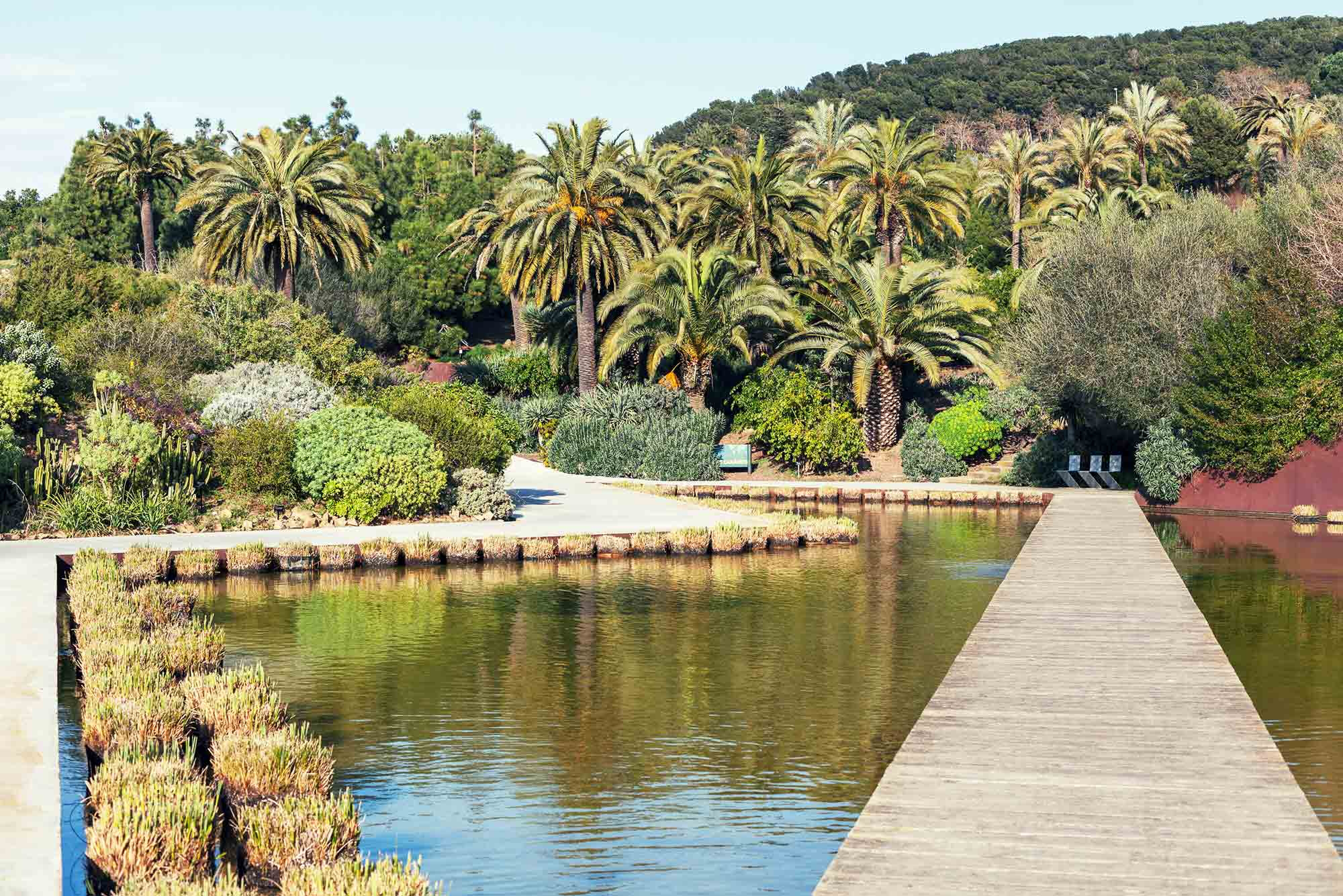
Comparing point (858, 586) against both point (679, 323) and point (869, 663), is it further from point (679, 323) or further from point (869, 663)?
point (679, 323)

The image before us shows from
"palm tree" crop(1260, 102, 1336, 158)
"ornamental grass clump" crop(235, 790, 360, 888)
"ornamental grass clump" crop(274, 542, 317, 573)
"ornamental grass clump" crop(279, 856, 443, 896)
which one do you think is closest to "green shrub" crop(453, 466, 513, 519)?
"ornamental grass clump" crop(274, 542, 317, 573)

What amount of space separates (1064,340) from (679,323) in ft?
41.4

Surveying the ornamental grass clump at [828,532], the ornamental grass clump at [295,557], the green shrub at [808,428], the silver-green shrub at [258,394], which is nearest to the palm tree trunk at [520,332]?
the green shrub at [808,428]

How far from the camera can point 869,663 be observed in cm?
1664

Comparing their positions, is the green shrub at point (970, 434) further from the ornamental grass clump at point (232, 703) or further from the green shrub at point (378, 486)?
the ornamental grass clump at point (232, 703)

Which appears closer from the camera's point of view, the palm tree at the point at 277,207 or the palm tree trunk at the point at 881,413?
the palm tree trunk at the point at 881,413

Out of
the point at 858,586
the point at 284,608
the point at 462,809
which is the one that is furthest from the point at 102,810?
the point at 858,586

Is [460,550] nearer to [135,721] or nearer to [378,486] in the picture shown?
[378,486]

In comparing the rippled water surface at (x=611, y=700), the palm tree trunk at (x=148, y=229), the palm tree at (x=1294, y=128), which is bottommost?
the rippled water surface at (x=611, y=700)

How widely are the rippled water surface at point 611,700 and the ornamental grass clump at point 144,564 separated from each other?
1095 millimetres

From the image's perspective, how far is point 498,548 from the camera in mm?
24562

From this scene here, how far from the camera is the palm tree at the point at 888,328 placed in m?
42.3

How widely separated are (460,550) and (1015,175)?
159 feet

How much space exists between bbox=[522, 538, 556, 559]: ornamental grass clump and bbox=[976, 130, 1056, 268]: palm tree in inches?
1665
